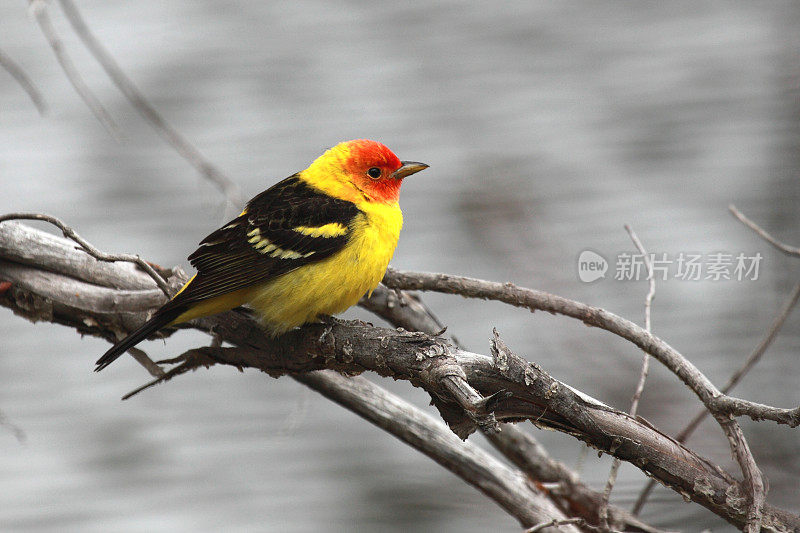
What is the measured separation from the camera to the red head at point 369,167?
3.55 meters

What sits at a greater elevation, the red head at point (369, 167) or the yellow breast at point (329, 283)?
the red head at point (369, 167)

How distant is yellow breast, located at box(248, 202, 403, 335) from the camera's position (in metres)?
2.98

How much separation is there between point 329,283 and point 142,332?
69 cm

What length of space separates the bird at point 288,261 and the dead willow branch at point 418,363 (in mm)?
103

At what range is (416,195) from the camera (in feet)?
15.7

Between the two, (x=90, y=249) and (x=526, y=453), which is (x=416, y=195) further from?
(x=90, y=249)

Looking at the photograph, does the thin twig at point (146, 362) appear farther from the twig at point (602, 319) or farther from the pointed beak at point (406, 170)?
the pointed beak at point (406, 170)

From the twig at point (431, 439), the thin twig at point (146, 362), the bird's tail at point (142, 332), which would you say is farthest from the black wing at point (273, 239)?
the twig at point (431, 439)

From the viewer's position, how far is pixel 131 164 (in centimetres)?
489

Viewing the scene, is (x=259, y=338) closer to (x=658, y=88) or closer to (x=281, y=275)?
(x=281, y=275)

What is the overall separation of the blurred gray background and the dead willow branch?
78cm

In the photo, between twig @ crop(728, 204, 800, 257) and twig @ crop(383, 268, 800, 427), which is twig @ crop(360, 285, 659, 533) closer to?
twig @ crop(383, 268, 800, 427)

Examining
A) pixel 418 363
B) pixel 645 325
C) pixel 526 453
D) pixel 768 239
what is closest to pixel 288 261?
pixel 418 363

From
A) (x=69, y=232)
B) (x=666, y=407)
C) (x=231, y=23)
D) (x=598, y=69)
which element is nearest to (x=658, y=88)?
(x=598, y=69)
